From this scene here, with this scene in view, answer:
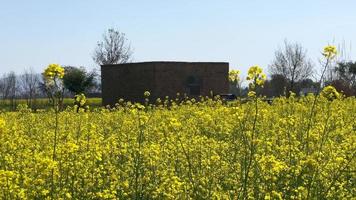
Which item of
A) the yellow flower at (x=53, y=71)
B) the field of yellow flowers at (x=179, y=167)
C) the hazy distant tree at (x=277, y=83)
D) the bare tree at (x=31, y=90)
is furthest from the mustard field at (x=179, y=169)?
the hazy distant tree at (x=277, y=83)

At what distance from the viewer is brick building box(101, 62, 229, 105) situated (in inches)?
1359

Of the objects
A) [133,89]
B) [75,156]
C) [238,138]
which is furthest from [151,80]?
[75,156]

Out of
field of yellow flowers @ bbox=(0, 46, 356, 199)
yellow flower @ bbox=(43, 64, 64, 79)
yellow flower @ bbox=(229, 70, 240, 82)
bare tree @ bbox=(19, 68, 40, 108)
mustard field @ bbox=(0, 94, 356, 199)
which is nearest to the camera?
yellow flower @ bbox=(43, 64, 64, 79)

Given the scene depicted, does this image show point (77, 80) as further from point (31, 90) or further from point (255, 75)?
point (255, 75)

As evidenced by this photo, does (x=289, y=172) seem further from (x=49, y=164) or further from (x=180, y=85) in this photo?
(x=180, y=85)

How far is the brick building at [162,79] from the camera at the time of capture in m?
34.5

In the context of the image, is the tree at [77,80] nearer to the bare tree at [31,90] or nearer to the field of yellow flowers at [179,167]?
the bare tree at [31,90]

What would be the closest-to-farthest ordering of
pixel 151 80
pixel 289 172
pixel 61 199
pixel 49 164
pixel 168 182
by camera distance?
pixel 49 164, pixel 61 199, pixel 168 182, pixel 289 172, pixel 151 80

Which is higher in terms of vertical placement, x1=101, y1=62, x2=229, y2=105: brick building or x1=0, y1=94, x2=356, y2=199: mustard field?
x1=101, y1=62, x2=229, y2=105: brick building

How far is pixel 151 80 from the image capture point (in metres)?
34.5

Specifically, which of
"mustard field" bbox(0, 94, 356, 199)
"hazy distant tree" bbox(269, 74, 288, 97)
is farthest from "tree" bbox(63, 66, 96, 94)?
"mustard field" bbox(0, 94, 356, 199)

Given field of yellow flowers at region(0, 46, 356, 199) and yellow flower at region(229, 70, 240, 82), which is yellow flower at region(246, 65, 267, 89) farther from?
yellow flower at region(229, 70, 240, 82)

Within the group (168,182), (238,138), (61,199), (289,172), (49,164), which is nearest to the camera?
(49,164)

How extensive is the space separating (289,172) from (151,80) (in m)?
28.4
